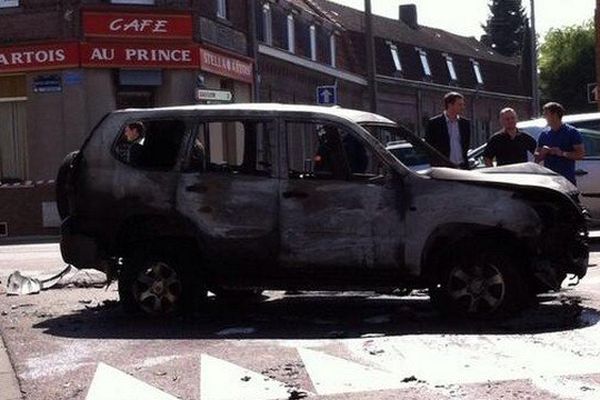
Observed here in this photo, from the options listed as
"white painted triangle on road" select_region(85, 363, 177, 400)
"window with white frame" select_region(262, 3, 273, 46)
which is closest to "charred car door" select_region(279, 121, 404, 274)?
"white painted triangle on road" select_region(85, 363, 177, 400)

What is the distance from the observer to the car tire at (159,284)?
31.4 feet

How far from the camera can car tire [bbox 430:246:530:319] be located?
8953mm

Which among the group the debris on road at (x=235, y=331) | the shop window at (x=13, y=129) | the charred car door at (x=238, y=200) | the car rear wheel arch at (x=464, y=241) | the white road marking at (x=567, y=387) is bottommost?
the white road marking at (x=567, y=387)

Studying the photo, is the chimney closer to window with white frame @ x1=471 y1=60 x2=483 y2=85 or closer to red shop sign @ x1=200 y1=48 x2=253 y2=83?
window with white frame @ x1=471 y1=60 x2=483 y2=85

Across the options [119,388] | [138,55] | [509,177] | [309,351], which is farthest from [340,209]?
[138,55]

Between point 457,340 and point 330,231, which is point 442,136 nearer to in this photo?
point 330,231

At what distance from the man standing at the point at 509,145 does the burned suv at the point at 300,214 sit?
96.3 inches

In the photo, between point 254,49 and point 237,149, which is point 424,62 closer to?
point 254,49

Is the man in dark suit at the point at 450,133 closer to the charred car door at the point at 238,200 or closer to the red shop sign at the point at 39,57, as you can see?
the charred car door at the point at 238,200

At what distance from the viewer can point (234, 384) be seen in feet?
23.0

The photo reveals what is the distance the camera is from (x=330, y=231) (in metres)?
9.22

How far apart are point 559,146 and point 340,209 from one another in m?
4.48

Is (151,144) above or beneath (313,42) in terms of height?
beneath

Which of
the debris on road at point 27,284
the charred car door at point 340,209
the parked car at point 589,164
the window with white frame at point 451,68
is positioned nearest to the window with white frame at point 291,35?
the window with white frame at point 451,68
